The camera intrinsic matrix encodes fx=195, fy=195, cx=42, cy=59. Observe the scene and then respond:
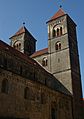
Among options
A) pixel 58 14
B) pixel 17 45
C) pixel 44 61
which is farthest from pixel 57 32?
pixel 17 45

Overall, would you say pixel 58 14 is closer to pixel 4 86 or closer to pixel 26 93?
pixel 26 93

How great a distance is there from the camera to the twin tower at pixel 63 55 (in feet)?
104

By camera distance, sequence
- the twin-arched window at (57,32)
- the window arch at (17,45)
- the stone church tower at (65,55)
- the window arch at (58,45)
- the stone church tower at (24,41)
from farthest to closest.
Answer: the window arch at (17,45), the stone church tower at (24,41), the twin-arched window at (57,32), the window arch at (58,45), the stone church tower at (65,55)

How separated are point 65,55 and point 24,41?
10.9 metres

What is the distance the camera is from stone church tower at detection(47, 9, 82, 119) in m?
31.6

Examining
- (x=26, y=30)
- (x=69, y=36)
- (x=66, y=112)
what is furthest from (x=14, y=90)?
(x=26, y=30)

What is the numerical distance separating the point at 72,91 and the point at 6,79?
1351cm

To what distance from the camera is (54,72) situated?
3331 cm

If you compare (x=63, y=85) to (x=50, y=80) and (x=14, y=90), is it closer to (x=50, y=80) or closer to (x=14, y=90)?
(x=50, y=80)

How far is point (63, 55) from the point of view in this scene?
111 feet

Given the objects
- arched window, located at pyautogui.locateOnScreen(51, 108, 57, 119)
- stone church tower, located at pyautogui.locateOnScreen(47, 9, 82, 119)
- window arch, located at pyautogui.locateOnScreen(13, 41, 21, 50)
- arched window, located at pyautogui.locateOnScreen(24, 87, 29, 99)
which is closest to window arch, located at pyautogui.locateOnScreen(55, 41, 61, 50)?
stone church tower, located at pyautogui.locateOnScreen(47, 9, 82, 119)

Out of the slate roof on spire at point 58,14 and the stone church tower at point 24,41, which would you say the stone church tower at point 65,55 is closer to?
the slate roof on spire at point 58,14

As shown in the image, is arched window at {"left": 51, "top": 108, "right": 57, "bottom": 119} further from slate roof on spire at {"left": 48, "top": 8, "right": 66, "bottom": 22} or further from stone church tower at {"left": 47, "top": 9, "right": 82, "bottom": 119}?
slate roof on spire at {"left": 48, "top": 8, "right": 66, "bottom": 22}

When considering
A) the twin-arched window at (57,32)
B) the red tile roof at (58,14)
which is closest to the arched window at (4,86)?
the twin-arched window at (57,32)
